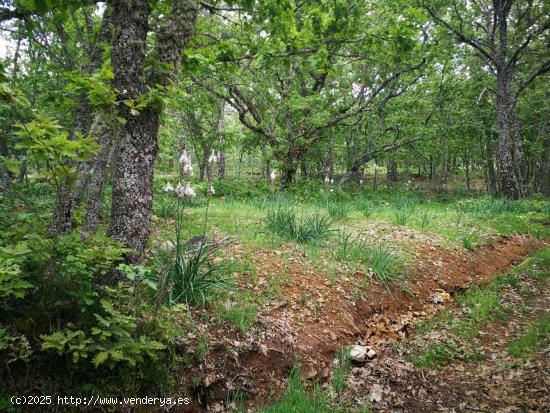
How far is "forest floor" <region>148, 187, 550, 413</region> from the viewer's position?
3.35 m

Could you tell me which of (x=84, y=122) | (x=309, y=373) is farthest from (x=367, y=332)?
(x=84, y=122)

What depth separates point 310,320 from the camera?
435 centimetres

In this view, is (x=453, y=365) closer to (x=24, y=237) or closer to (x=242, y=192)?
(x=24, y=237)

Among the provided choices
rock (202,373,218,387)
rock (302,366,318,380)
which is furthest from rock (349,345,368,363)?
rock (202,373,218,387)

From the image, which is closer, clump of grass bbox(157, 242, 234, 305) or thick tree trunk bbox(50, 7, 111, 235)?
thick tree trunk bbox(50, 7, 111, 235)

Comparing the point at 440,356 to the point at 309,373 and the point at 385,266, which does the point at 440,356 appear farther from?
the point at 309,373

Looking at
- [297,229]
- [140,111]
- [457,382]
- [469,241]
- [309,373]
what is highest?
[140,111]

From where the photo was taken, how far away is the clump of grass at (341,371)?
3561 mm

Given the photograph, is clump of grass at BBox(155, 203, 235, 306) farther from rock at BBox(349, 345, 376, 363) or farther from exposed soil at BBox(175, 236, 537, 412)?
rock at BBox(349, 345, 376, 363)

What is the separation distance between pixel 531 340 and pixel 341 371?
274 cm

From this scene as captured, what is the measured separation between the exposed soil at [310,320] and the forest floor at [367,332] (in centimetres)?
1

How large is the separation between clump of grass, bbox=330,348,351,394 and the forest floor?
0.5 inches

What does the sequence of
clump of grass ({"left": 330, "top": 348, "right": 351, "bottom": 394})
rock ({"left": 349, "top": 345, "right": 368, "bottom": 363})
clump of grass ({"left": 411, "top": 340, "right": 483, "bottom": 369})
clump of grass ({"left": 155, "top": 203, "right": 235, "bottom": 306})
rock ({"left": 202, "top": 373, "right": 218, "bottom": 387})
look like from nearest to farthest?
1. rock ({"left": 202, "top": 373, "right": 218, "bottom": 387})
2. clump of grass ({"left": 330, "top": 348, "right": 351, "bottom": 394})
3. clump of grass ({"left": 155, "top": 203, "right": 235, "bottom": 306})
4. rock ({"left": 349, "top": 345, "right": 368, "bottom": 363})
5. clump of grass ({"left": 411, "top": 340, "right": 483, "bottom": 369})

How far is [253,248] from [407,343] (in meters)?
2.72
